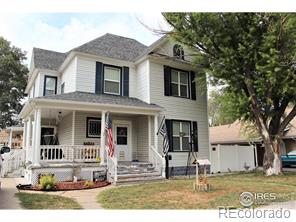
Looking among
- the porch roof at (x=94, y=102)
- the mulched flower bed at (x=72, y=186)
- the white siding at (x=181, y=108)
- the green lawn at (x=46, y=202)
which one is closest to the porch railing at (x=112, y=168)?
the mulched flower bed at (x=72, y=186)

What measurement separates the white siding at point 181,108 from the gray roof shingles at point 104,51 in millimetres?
1716

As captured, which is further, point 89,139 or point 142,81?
point 142,81

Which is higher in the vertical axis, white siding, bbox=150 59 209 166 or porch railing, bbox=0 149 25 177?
white siding, bbox=150 59 209 166

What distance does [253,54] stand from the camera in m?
11.9

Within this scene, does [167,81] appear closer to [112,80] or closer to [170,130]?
[170,130]

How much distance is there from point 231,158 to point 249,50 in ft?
23.1

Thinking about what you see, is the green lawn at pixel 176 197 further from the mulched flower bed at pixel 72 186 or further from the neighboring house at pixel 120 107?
the neighboring house at pixel 120 107

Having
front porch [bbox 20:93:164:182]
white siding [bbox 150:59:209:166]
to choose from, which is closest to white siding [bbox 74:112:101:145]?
front porch [bbox 20:93:164:182]

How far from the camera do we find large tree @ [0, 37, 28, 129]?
1025 inches

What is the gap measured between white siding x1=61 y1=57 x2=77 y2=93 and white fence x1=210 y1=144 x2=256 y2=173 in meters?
8.61

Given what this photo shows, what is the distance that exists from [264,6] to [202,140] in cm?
787

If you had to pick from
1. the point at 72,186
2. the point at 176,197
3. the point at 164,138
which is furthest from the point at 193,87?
→ the point at 176,197

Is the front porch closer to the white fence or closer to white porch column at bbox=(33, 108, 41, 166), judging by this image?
white porch column at bbox=(33, 108, 41, 166)

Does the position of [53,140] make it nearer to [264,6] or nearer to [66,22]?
[66,22]
